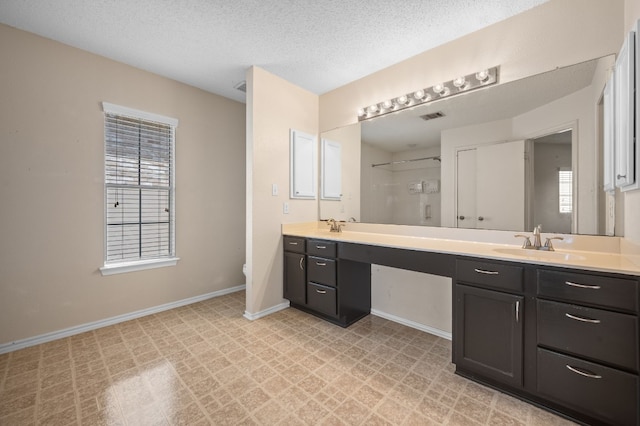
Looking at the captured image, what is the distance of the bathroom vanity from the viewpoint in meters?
1.20

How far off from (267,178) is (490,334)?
2.24 m

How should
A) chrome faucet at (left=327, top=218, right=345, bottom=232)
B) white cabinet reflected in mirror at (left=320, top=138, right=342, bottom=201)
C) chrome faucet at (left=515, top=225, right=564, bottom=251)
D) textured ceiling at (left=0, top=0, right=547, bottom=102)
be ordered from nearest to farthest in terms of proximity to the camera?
chrome faucet at (left=515, top=225, right=564, bottom=251) < textured ceiling at (left=0, top=0, right=547, bottom=102) < chrome faucet at (left=327, top=218, right=345, bottom=232) < white cabinet reflected in mirror at (left=320, top=138, right=342, bottom=201)

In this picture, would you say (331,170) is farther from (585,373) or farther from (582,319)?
(585,373)

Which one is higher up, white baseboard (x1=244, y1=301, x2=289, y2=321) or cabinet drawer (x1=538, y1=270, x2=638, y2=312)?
cabinet drawer (x1=538, y1=270, x2=638, y2=312)

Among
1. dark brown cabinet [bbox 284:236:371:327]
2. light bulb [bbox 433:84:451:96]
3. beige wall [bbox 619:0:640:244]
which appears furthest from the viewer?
dark brown cabinet [bbox 284:236:371:327]

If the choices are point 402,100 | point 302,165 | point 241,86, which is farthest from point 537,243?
point 241,86

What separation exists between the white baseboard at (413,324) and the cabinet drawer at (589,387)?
0.88 metres

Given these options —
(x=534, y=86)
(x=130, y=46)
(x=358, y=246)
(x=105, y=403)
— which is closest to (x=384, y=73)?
(x=534, y=86)

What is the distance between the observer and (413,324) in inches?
96.4

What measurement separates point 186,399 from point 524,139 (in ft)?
9.38

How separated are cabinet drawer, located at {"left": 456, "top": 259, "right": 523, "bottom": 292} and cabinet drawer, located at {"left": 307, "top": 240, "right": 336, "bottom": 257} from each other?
1074mm

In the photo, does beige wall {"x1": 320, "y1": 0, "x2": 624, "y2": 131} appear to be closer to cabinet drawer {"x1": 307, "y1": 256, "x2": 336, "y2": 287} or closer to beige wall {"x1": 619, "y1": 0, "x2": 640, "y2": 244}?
beige wall {"x1": 619, "y1": 0, "x2": 640, "y2": 244}

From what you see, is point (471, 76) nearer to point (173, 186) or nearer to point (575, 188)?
point (575, 188)

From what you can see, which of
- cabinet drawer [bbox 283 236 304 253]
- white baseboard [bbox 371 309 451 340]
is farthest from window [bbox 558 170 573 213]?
cabinet drawer [bbox 283 236 304 253]
